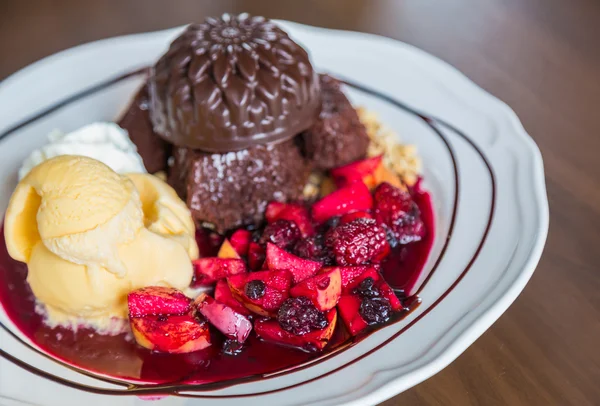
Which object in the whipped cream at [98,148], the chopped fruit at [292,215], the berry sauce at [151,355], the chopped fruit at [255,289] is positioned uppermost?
the whipped cream at [98,148]

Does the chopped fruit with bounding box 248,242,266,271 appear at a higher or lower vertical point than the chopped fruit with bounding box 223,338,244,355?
higher

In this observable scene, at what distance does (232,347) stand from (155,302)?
263mm

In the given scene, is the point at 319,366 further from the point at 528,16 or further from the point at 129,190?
the point at 528,16

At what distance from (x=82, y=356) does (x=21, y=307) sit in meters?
0.31

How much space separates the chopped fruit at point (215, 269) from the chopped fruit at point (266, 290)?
0.11 m

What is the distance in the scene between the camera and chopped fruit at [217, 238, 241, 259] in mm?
2164

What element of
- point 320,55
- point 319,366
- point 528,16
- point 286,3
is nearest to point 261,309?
point 319,366

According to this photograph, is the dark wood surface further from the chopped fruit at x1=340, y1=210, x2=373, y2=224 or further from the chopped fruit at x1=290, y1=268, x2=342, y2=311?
the chopped fruit at x1=340, y1=210, x2=373, y2=224

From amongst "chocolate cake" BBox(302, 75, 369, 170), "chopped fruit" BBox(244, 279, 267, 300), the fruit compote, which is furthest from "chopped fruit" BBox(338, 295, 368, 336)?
"chocolate cake" BBox(302, 75, 369, 170)

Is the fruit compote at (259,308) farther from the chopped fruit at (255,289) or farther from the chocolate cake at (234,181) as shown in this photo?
the chocolate cake at (234,181)

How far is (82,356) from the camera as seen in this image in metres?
1.85

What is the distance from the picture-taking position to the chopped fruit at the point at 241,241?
2.23 metres

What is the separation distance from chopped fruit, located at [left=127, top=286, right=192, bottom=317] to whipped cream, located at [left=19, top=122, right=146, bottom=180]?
0.60m

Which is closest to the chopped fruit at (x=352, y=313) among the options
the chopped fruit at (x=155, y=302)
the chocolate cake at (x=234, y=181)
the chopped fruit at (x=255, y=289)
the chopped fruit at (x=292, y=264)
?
the chopped fruit at (x=292, y=264)
